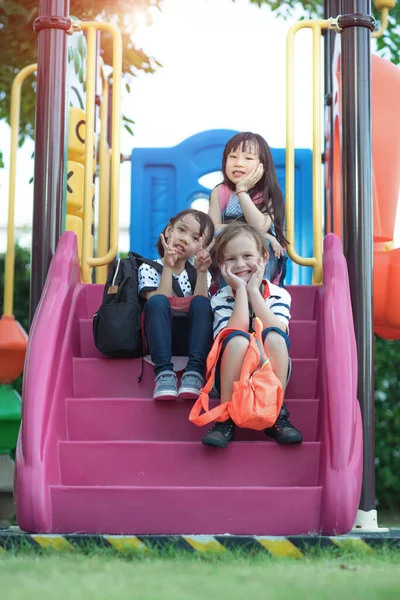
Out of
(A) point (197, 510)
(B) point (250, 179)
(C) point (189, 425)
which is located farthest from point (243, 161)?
(A) point (197, 510)

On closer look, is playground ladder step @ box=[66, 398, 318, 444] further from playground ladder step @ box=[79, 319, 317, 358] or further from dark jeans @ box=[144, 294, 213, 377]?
playground ladder step @ box=[79, 319, 317, 358]

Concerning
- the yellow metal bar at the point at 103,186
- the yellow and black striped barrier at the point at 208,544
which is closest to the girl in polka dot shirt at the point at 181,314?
the yellow and black striped barrier at the point at 208,544

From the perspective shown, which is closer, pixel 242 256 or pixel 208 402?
pixel 208 402

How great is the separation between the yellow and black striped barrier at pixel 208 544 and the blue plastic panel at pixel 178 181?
3.43 meters

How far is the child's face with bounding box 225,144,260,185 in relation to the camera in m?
4.05

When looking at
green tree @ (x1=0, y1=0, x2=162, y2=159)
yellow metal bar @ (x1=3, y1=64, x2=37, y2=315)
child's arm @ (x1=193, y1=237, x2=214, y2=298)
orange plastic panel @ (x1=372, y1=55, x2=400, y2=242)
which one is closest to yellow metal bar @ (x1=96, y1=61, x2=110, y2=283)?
yellow metal bar @ (x1=3, y1=64, x2=37, y2=315)

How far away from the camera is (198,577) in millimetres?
2152

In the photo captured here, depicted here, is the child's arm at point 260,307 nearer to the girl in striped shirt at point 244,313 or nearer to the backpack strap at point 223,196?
the girl in striped shirt at point 244,313

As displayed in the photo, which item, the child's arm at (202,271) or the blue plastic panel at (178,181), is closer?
the child's arm at (202,271)

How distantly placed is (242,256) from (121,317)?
1.66 feet

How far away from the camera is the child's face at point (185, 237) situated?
370 centimetres

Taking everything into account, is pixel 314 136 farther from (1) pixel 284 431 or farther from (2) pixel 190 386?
(1) pixel 284 431

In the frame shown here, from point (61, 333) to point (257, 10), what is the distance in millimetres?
5627

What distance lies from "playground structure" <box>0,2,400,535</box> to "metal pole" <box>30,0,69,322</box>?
0.04m
